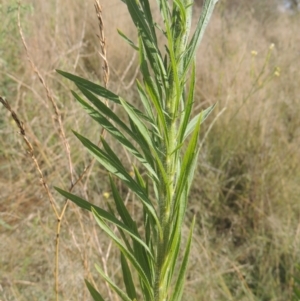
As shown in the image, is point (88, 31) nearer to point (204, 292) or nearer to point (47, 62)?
point (47, 62)

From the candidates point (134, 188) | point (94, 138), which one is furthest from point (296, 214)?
point (134, 188)

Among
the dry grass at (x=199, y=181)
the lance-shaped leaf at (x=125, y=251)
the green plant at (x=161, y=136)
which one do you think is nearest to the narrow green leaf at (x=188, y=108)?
the green plant at (x=161, y=136)

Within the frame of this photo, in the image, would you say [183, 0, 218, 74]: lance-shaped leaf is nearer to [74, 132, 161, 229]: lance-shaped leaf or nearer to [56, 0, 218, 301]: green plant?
[56, 0, 218, 301]: green plant

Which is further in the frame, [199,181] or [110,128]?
[199,181]

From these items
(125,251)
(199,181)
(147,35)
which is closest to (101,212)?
(125,251)

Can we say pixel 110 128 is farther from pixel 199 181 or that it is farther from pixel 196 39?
pixel 199 181

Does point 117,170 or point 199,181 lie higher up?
point 117,170

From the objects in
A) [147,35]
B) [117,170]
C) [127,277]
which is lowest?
[127,277]

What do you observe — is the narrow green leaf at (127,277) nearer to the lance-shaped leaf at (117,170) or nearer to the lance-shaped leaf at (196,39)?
the lance-shaped leaf at (117,170)

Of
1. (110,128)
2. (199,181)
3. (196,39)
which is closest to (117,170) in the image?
(110,128)

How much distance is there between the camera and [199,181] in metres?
2.27

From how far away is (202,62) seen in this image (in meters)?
3.12

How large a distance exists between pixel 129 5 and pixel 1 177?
1.82m

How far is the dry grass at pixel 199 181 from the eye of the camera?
1753 mm
